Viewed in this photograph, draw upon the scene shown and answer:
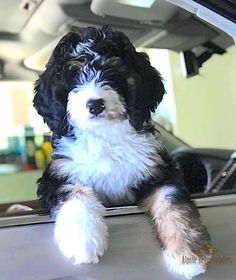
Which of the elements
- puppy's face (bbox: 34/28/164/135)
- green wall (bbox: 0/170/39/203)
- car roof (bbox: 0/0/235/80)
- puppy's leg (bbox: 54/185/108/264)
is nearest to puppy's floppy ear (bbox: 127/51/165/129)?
puppy's face (bbox: 34/28/164/135)

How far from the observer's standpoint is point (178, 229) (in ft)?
4.62

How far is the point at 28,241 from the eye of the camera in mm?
1355

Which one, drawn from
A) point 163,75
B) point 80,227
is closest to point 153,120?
point 163,75

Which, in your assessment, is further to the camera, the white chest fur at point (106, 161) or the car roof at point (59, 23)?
the car roof at point (59, 23)

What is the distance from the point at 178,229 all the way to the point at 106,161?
0.86 ft

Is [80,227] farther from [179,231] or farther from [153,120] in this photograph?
[153,120]

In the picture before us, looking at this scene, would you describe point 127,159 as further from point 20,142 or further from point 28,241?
point 20,142

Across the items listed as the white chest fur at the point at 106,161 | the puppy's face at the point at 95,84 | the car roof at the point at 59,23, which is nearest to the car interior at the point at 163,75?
the car roof at the point at 59,23

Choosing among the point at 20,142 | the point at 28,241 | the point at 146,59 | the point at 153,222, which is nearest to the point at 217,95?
the point at 20,142

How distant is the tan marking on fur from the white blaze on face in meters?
0.23

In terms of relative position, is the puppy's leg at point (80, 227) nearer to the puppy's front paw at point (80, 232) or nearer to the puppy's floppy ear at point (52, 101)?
the puppy's front paw at point (80, 232)

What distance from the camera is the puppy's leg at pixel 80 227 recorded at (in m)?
1.30

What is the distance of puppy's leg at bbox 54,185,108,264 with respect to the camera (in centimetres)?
130

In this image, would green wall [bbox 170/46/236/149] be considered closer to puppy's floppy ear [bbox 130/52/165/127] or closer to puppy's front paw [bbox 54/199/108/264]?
puppy's floppy ear [bbox 130/52/165/127]
